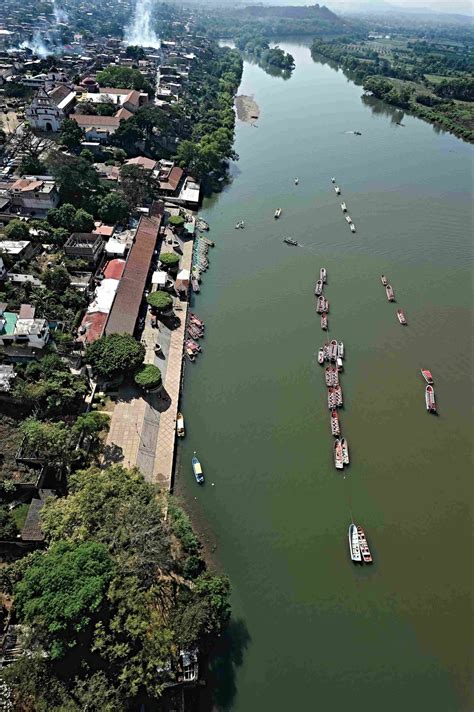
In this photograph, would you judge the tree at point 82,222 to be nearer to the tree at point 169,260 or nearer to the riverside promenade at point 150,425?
the tree at point 169,260

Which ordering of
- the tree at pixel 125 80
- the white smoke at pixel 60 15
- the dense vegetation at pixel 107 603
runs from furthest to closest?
the white smoke at pixel 60 15 → the tree at pixel 125 80 → the dense vegetation at pixel 107 603

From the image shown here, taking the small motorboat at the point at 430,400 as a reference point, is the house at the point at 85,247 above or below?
above

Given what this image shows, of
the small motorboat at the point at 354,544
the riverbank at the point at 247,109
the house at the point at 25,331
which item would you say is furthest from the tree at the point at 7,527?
the riverbank at the point at 247,109

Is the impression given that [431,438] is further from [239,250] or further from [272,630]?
[239,250]

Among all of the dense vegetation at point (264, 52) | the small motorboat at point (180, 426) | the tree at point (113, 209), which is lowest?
the small motorboat at point (180, 426)

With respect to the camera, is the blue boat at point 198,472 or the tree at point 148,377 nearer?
the blue boat at point 198,472

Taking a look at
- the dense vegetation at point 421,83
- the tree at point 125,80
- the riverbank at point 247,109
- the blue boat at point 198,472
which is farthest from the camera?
the dense vegetation at point 421,83

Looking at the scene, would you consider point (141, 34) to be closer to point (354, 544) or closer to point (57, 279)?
point (57, 279)

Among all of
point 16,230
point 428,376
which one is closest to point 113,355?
point 16,230
